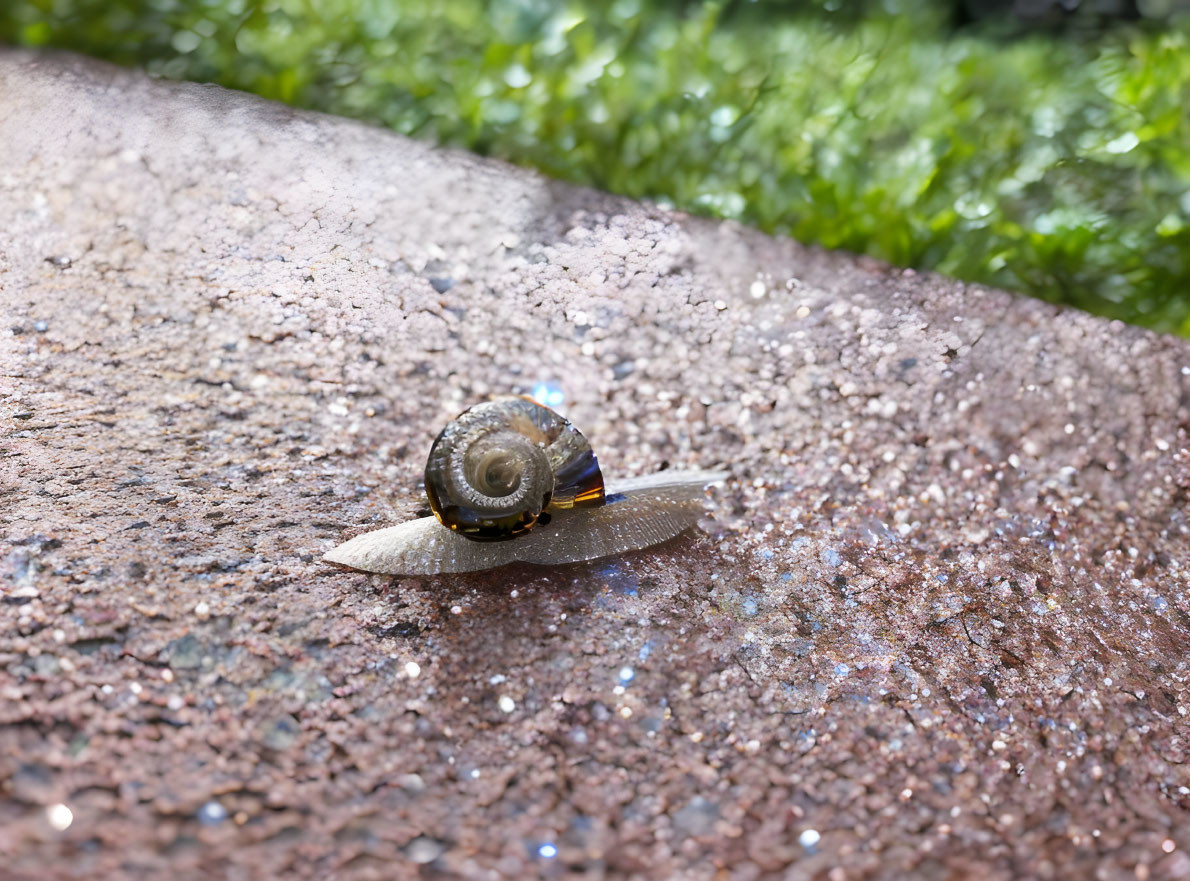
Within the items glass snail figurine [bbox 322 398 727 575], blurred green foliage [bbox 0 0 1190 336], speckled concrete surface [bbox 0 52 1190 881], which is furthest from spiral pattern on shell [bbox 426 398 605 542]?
blurred green foliage [bbox 0 0 1190 336]

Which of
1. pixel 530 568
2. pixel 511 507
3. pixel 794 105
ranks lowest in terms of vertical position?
pixel 530 568

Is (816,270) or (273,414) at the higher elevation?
(816,270)

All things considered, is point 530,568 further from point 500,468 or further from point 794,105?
point 794,105

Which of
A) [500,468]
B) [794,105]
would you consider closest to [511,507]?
[500,468]

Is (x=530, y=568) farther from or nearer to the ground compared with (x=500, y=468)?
nearer to the ground

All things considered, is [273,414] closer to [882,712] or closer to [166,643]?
[166,643]

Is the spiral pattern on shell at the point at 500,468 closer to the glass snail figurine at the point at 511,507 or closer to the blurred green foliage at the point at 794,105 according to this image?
the glass snail figurine at the point at 511,507

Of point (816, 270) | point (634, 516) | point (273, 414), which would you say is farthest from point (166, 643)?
point (816, 270)
